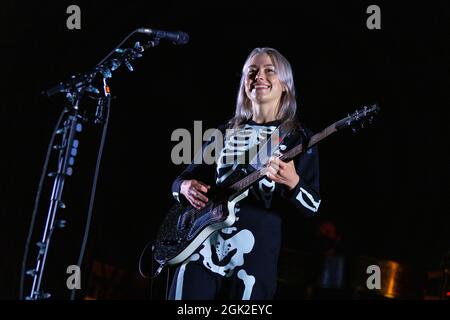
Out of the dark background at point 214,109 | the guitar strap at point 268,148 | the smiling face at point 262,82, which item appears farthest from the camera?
the dark background at point 214,109

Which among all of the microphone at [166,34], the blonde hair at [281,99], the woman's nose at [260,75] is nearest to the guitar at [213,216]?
the blonde hair at [281,99]

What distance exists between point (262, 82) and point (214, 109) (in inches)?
101

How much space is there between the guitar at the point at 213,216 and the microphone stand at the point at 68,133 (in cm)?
49

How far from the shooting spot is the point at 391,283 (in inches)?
204

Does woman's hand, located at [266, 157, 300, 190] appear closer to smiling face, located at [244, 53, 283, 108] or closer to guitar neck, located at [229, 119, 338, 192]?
guitar neck, located at [229, 119, 338, 192]

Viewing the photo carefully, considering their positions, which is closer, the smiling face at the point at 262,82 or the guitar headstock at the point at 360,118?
the guitar headstock at the point at 360,118

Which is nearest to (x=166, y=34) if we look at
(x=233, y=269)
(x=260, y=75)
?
(x=260, y=75)

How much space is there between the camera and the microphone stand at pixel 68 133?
2.29 metres

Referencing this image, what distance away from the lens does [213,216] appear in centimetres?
245

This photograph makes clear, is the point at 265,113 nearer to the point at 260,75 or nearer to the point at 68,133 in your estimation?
the point at 260,75

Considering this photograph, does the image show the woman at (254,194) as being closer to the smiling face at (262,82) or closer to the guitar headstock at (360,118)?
the smiling face at (262,82)

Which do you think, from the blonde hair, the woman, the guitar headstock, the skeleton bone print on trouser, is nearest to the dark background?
the blonde hair

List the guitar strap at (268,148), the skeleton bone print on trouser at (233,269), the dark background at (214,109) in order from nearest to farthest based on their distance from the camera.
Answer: the skeleton bone print on trouser at (233,269) → the guitar strap at (268,148) → the dark background at (214,109)

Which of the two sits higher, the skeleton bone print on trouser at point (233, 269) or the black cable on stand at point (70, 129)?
the black cable on stand at point (70, 129)
